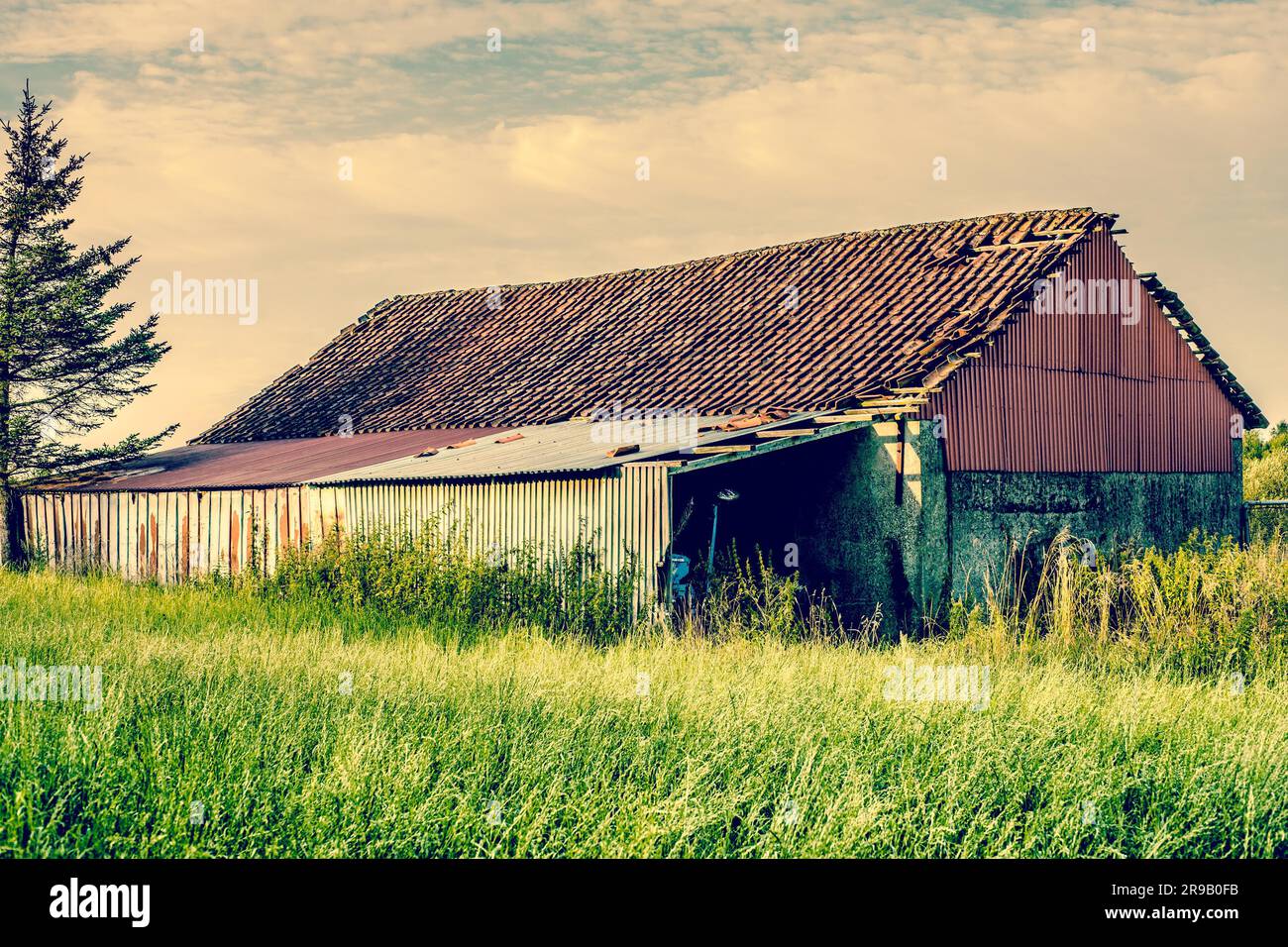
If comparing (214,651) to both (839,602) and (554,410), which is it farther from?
(554,410)

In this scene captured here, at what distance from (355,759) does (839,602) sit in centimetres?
1030

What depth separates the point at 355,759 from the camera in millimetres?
6637

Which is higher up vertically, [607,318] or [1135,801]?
[607,318]

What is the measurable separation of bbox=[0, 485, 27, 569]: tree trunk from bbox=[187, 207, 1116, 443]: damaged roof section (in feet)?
13.5

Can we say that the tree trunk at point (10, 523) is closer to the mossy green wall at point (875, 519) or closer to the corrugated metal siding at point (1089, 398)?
the mossy green wall at point (875, 519)

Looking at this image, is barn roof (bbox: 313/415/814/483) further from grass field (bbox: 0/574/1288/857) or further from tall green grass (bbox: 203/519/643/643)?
grass field (bbox: 0/574/1288/857)

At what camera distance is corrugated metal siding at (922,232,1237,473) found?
1716 centimetres

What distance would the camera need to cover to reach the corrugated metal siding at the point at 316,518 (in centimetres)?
1434

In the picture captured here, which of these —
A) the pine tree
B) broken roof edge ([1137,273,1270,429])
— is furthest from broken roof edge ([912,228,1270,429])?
the pine tree

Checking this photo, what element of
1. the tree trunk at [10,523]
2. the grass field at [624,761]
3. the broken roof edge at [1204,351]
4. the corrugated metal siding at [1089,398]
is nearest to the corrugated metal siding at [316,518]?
the tree trunk at [10,523]

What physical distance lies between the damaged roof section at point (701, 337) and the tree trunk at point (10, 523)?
4.12 m

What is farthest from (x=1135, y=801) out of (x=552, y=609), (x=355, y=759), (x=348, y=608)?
(x=348, y=608)

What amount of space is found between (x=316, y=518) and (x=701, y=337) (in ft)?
23.2
